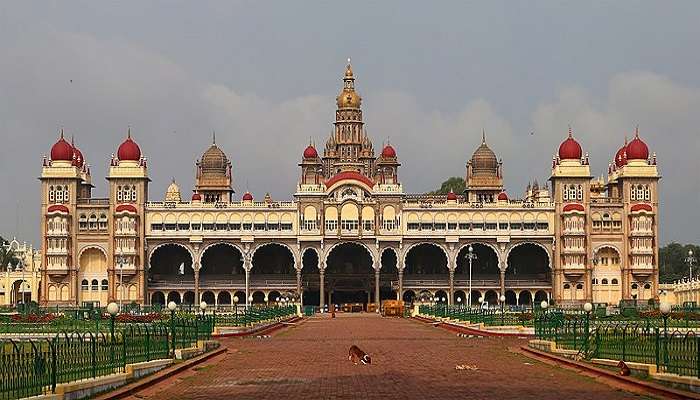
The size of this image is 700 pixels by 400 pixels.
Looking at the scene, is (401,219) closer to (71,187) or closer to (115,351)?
(71,187)

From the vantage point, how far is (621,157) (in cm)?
11562

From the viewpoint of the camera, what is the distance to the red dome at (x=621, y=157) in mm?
113950

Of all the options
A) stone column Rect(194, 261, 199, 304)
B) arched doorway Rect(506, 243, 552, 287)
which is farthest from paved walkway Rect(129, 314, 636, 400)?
arched doorway Rect(506, 243, 552, 287)

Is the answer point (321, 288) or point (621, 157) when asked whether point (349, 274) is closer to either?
point (321, 288)

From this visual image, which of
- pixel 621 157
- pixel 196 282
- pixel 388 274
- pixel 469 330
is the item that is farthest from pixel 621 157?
pixel 469 330

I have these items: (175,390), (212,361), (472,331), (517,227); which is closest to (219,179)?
(517,227)

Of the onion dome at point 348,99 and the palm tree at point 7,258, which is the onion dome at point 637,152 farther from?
the palm tree at point 7,258

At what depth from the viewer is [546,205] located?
111625 millimetres

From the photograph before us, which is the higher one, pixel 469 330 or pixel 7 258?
pixel 7 258

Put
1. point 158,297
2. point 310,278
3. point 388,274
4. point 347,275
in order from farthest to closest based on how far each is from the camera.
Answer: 1. point 388,274
2. point 347,275
3. point 310,278
4. point 158,297

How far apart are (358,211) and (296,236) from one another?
598cm

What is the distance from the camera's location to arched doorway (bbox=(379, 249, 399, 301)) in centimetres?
11500

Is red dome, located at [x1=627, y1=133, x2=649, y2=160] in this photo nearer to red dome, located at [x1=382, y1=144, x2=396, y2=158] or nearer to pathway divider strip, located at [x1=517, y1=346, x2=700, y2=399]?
red dome, located at [x1=382, y1=144, x2=396, y2=158]

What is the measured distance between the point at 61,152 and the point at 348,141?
32222 millimetres
